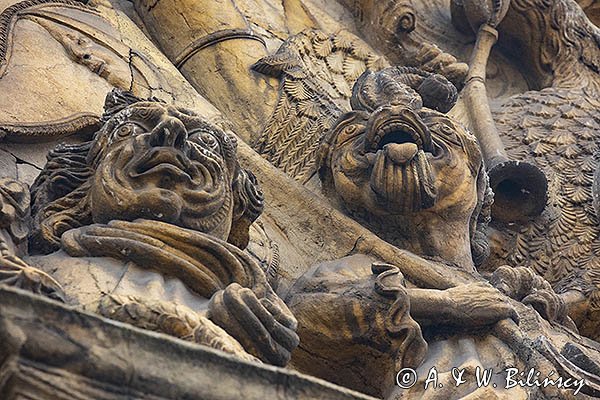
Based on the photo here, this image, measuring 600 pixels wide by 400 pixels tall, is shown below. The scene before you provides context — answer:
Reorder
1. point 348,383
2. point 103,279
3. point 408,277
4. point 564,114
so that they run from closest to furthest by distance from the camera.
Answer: point 103,279 < point 348,383 < point 408,277 < point 564,114

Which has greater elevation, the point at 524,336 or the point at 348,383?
the point at 524,336

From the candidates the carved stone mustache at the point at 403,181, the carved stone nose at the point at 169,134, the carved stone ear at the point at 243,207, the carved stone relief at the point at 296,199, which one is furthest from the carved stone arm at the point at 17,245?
the carved stone mustache at the point at 403,181

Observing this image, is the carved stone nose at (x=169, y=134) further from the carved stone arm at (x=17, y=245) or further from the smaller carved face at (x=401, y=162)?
the smaller carved face at (x=401, y=162)

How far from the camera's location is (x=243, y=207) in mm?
4434

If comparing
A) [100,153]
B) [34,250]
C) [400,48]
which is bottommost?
[34,250]

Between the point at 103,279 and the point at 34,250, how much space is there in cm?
33

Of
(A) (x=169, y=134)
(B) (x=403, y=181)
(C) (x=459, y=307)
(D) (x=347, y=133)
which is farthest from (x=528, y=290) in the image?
(A) (x=169, y=134)

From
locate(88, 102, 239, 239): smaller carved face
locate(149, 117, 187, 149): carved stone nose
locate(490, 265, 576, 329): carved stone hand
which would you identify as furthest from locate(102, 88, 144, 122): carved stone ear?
locate(490, 265, 576, 329): carved stone hand

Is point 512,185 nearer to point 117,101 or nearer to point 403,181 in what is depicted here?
point 403,181

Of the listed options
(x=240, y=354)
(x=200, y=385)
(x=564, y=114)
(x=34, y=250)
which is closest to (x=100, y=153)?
(x=34, y=250)

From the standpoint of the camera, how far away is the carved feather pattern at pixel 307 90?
5766 millimetres

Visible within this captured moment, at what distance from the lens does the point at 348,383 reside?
4.55 metres

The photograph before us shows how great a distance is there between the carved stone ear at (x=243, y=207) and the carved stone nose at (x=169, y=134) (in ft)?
0.85

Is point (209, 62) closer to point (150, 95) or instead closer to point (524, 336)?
point (150, 95)
